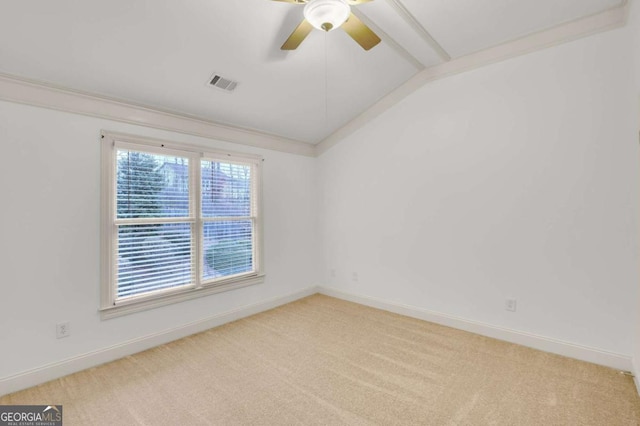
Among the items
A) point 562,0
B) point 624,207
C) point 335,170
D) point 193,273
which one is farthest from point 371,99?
point 193,273

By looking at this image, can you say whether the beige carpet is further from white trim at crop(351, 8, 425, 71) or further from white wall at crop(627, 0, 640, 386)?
white trim at crop(351, 8, 425, 71)

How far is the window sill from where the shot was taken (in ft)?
9.10

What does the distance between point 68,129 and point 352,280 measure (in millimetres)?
3678

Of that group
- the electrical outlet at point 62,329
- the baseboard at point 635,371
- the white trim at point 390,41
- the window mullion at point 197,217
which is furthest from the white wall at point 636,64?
the electrical outlet at point 62,329

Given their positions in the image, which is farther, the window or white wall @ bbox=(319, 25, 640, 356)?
the window

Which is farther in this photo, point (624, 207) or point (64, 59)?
point (624, 207)

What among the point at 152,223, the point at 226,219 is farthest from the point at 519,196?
the point at 152,223

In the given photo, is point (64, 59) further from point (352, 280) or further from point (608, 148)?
point (608, 148)

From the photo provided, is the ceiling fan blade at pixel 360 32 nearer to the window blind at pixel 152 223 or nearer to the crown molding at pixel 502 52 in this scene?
the crown molding at pixel 502 52

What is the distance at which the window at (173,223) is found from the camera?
2.81 meters

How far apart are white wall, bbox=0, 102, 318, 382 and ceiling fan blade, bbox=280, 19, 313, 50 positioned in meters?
1.78

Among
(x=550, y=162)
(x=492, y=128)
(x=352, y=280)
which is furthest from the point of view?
(x=352, y=280)

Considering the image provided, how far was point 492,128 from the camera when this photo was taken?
3115mm

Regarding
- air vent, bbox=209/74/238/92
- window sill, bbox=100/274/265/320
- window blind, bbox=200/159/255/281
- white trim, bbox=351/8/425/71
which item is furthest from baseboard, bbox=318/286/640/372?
air vent, bbox=209/74/238/92
